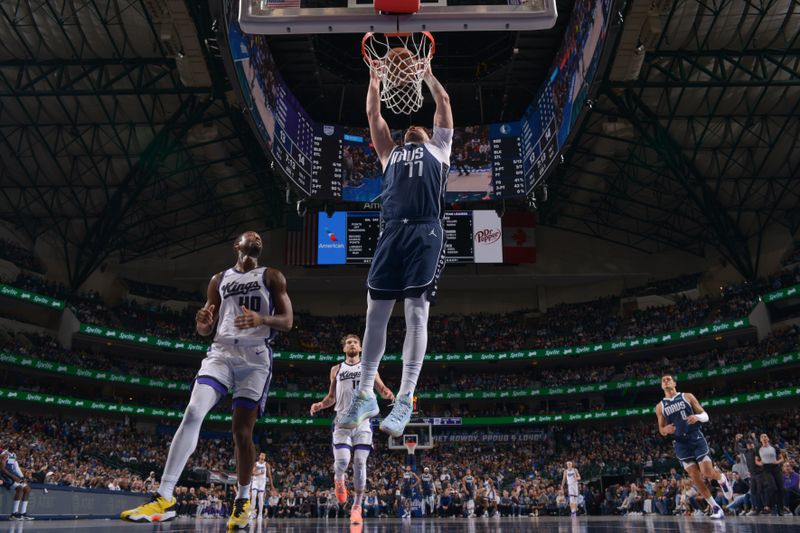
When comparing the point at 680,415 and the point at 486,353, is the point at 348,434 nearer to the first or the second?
the point at 680,415

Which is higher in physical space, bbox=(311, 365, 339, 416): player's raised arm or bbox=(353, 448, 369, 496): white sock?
bbox=(311, 365, 339, 416): player's raised arm

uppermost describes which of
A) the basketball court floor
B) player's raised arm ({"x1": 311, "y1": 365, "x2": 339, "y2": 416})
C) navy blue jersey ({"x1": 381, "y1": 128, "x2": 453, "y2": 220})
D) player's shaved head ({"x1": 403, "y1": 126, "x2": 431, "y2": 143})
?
player's shaved head ({"x1": 403, "y1": 126, "x2": 431, "y2": 143})

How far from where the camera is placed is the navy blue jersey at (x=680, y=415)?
11.0m

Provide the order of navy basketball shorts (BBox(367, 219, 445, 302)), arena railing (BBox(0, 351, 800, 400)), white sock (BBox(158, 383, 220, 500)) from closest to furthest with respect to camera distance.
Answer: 1. white sock (BBox(158, 383, 220, 500))
2. navy basketball shorts (BBox(367, 219, 445, 302))
3. arena railing (BBox(0, 351, 800, 400))

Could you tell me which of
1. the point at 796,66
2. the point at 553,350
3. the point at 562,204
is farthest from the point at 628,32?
the point at 553,350

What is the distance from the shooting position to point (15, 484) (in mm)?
15820

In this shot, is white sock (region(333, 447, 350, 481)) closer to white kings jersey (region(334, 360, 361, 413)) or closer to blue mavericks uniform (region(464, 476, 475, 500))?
white kings jersey (region(334, 360, 361, 413))

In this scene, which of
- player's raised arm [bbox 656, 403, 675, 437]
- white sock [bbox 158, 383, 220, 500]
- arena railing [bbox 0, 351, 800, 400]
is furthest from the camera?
arena railing [bbox 0, 351, 800, 400]

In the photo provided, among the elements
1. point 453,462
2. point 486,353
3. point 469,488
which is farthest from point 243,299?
point 486,353

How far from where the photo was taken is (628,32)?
20547 mm

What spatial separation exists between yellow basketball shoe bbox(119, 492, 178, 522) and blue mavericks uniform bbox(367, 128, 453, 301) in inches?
88.9

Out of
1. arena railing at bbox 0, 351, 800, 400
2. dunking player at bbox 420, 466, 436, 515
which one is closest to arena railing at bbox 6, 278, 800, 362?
arena railing at bbox 0, 351, 800, 400

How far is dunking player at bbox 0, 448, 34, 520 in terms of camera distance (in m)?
15.6

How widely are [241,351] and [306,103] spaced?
85.2 ft
